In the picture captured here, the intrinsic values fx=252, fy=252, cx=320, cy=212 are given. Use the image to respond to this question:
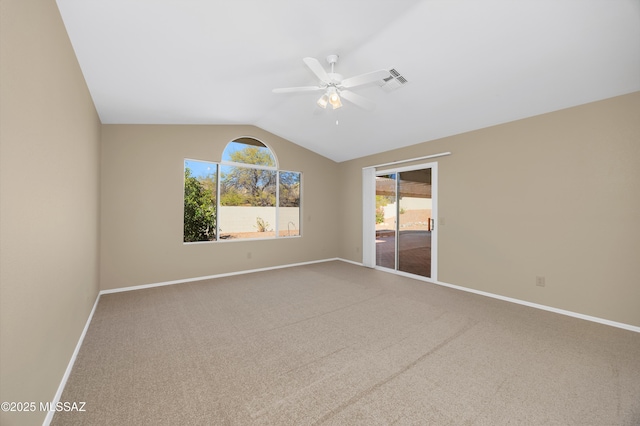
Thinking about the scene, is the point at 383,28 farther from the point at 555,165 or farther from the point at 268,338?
the point at 268,338

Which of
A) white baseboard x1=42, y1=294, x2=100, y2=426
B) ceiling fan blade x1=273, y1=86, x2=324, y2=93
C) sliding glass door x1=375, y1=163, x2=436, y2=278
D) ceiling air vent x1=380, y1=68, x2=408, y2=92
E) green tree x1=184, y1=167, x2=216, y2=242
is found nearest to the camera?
white baseboard x1=42, y1=294, x2=100, y2=426

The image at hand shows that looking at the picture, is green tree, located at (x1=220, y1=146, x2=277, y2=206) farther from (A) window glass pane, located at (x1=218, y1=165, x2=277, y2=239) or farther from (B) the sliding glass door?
(B) the sliding glass door

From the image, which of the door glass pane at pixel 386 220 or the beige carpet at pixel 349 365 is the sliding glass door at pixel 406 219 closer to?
the door glass pane at pixel 386 220

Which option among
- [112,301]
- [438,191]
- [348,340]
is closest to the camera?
[348,340]

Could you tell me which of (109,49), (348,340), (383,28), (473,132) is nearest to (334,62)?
(383,28)

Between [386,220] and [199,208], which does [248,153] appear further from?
[386,220]

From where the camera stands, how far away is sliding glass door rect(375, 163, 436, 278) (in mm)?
4676

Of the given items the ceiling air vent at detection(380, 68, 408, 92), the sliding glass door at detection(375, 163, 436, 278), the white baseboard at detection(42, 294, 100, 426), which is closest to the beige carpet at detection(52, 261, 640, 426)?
the white baseboard at detection(42, 294, 100, 426)

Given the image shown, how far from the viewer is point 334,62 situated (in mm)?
2799

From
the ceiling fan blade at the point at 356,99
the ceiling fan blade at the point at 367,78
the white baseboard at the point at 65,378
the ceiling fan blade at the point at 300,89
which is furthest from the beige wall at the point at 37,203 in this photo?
the ceiling fan blade at the point at 356,99

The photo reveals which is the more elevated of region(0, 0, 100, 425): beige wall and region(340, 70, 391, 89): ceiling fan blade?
region(340, 70, 391, 89): ceiling fan blade

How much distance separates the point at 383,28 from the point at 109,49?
8.22 feet

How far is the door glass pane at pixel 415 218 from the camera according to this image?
4707mm

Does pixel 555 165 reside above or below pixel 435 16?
below
